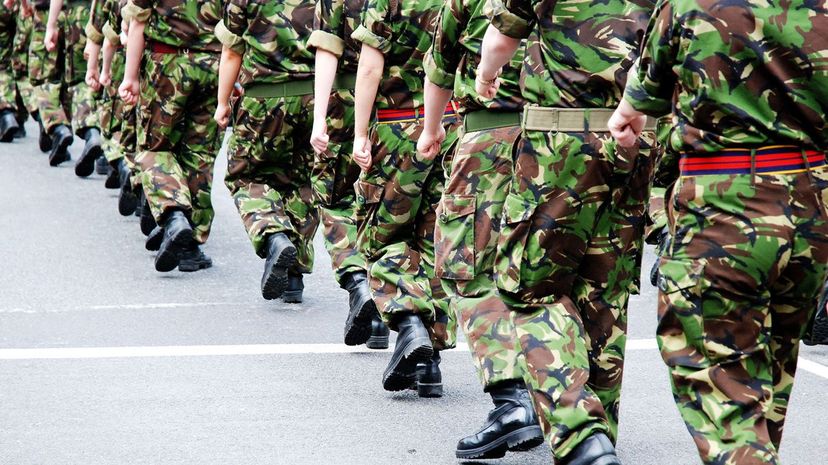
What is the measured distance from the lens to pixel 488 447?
507 centimetres

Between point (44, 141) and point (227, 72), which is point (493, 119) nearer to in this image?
point (227, 72)

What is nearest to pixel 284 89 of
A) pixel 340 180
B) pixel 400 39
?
pixel 340 180

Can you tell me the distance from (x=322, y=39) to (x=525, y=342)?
2.42 meters

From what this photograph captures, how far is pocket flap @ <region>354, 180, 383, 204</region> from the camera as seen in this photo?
6086 millimetres

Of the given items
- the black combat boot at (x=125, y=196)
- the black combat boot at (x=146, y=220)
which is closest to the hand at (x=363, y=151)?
the black combat boot at (x=146, y=220)

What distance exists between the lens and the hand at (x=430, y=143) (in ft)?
17.8

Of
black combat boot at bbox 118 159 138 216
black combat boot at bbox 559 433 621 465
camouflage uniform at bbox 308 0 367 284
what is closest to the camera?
black combat boot at bbox 559 433 621 465

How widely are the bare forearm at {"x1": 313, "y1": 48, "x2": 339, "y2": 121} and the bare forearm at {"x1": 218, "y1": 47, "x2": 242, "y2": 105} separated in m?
1.30

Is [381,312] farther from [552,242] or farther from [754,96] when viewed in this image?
[754,96]

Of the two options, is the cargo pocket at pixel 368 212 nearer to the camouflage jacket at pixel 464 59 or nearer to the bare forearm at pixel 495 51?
the camouflage jacket at pixel 464 59

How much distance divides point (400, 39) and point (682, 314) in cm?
242

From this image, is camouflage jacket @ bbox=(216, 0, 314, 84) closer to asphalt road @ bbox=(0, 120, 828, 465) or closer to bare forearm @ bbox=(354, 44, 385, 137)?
asphalt road @ bbox=(0, 120, 828, 465)

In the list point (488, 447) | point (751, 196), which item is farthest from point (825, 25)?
point (488, 447)

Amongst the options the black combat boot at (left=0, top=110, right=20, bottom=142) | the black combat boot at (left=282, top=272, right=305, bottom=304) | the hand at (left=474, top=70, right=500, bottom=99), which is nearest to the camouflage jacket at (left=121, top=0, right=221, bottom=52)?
the black combat boot at (left=282, top=272, right=305, bottom=304)
